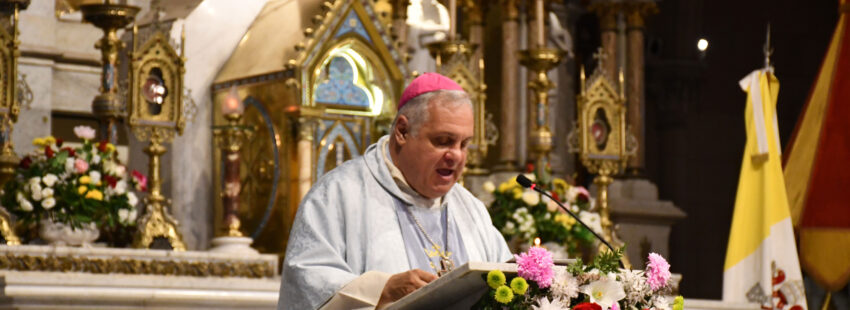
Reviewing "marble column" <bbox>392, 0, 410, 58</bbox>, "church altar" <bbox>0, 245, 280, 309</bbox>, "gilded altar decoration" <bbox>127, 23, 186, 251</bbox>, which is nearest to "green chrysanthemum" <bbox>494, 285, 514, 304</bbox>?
"church altar" <bbox>0, 245, 280, 309</bbox>

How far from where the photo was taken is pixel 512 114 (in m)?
11.4

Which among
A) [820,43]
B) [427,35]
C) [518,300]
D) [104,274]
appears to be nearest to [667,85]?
[820,43]

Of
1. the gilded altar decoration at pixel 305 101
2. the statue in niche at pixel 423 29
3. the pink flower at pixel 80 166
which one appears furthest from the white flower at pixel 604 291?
the statue in niche at pixel 423 29

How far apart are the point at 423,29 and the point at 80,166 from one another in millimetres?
3533

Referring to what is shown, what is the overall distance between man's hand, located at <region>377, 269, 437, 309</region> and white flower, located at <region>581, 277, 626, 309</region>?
42 cm

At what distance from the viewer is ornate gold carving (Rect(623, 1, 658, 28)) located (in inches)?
469

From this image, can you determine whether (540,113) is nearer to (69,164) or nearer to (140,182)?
(140,182)

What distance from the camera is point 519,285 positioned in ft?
12.4

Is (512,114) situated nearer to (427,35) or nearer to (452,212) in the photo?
(427,35)

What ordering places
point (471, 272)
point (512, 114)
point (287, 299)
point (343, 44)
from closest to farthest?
point (471, 272) < point (287, 299) < point (343, 44) < point (512, 114)

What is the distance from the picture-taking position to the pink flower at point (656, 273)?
4.00 m

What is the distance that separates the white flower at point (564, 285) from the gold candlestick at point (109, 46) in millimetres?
4276

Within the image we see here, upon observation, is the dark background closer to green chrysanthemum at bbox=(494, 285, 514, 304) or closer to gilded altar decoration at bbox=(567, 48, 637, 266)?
gilded altar decoration at bbox=(567, 48, 637, 266)

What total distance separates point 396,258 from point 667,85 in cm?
909
